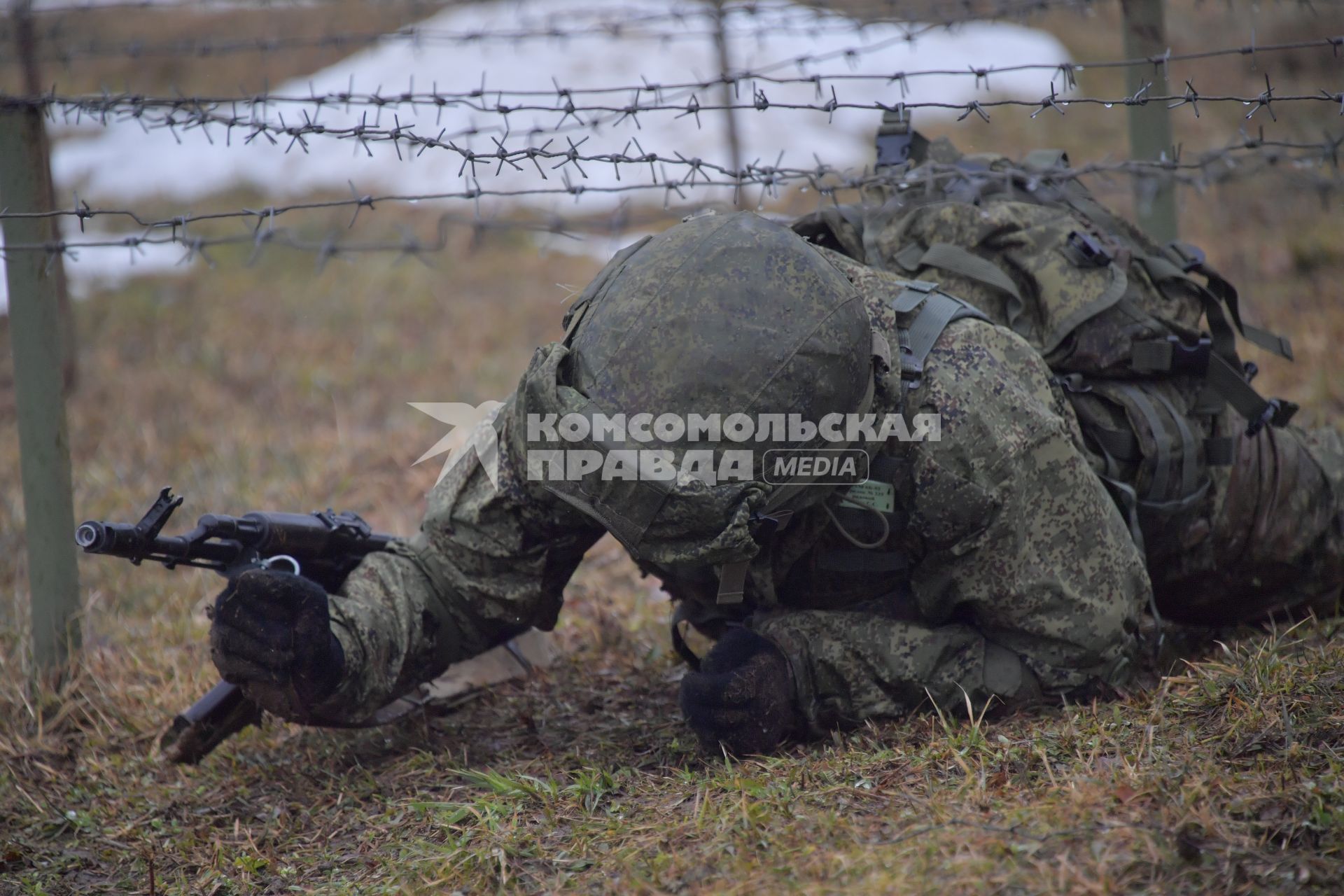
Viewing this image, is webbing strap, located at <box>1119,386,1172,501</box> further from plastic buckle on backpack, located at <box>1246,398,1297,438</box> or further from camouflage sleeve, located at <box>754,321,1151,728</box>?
plastic buckle on backpack, located at <box>1246,398,1297,438</box>

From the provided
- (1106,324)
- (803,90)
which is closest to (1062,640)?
(1106,324)

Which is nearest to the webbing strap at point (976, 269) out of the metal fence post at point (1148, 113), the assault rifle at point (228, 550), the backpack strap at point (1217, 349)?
the backpack strap at point (1217, 349)

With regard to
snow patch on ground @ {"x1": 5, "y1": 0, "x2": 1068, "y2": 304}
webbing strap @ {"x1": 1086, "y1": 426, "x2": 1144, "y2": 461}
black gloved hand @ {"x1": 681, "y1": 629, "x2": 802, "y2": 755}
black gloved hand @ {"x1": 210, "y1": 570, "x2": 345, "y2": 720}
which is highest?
snow patch on ground @ {"x1": 5, "y1": 0, "x2": 1068, "y2": 304}

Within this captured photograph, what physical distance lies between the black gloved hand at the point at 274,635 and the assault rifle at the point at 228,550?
7.8 inches

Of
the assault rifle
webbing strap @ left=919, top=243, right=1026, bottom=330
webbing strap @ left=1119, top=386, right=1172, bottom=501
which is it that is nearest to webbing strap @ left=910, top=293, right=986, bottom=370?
webbing strap @ left=919, top=243, right=1026, bottom=330

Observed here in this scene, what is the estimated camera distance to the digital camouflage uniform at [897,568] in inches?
94.8

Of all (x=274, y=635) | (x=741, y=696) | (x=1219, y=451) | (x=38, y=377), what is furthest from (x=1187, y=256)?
(x=38, y=377)

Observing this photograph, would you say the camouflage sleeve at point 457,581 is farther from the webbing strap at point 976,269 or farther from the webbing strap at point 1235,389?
the webbing strap at point 1235,389

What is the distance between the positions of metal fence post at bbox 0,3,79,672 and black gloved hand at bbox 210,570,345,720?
3.41 feet

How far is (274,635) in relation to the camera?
2.31 metres

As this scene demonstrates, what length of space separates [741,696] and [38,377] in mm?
2089

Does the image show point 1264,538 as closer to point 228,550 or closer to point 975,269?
point 975,269

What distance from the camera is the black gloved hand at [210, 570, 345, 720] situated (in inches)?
90.5

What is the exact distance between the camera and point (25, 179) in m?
2.99
